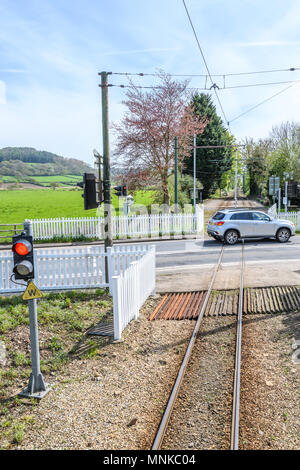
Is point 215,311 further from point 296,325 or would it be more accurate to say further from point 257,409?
point 257,409

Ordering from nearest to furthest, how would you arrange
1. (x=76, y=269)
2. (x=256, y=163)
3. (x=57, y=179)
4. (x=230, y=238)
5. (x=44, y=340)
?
(x=44, y=340), (x=76, y=269), (x=230, y=238), (x=256, y=163), (x=57, y=179)

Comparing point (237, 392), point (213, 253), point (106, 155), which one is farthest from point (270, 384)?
point (213, 253)

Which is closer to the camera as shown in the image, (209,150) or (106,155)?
(106,155)

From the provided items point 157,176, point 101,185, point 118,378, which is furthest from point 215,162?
point 118,378

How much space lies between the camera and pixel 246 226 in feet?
58.2

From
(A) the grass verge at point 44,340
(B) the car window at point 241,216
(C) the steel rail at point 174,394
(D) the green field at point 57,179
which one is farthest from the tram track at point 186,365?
(D) the green field at point 57,179

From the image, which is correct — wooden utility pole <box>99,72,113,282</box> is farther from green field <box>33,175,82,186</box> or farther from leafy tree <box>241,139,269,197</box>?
green field <box>33,175,82,186</box>

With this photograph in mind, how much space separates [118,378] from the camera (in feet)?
18.7

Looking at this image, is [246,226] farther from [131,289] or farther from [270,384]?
[270,384]

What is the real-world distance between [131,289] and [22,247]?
9.96ft

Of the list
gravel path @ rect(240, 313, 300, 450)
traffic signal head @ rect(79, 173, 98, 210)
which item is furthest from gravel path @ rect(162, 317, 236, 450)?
traffic signal head @ rect(79, 173, 98, 210)

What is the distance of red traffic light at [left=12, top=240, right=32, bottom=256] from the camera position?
510 centimetres

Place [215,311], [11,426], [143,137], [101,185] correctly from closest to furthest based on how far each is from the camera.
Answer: [11,426]
[215,311]
[101,185]
[143,137]
